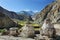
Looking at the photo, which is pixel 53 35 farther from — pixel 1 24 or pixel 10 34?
pixel 1 24

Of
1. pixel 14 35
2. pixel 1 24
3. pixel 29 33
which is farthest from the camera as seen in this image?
pixel 1 24

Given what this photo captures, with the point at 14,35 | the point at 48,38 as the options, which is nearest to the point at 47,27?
the point at 48,38

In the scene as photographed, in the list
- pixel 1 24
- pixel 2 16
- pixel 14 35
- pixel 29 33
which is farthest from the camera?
pixel 2 16

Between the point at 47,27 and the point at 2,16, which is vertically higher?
the point at 2,16

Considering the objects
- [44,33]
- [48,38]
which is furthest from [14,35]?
[48,38]

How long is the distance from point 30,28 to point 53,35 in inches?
127

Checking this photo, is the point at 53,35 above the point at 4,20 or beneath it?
beneath

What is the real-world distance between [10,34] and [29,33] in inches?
139

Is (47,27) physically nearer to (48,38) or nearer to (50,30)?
(50,30)

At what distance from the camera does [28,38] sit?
19.0 m

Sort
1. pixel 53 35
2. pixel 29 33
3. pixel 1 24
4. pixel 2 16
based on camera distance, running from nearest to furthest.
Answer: pixel 53 35 → pixel 29 33 → pixel 1 24 → pixel 2 16

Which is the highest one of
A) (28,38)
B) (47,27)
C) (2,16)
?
(2,16)

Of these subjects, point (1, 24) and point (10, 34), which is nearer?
point (10, 34)

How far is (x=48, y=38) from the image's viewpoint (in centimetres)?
1681
